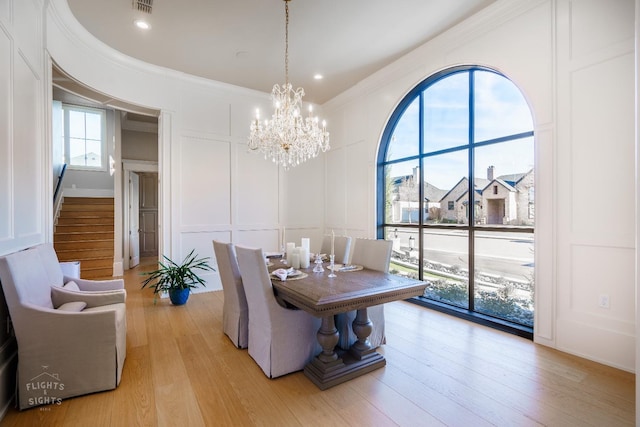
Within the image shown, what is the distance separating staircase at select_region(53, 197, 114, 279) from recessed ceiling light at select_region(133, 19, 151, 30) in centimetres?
453

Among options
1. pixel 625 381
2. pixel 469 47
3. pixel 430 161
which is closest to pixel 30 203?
pixel 430 161

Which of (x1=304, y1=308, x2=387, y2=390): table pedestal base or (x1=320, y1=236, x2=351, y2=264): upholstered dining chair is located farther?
(x1=320, y1=236, x2=351, y2=264): upholstered dining chair

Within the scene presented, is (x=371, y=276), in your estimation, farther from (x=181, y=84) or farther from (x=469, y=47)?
(x=181, y=84)

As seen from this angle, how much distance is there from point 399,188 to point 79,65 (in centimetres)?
446

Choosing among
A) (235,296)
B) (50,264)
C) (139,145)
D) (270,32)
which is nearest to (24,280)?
(50,264)

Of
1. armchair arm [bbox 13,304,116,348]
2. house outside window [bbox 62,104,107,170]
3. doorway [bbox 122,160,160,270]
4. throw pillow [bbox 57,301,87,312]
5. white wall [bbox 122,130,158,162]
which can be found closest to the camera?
armchair arm [bbox 13,304,116,348]

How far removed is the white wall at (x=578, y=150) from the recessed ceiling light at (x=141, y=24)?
11.8 feet

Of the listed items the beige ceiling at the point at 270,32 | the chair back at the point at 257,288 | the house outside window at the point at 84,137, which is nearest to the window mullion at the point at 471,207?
the beige ceiling at the point at 270,32

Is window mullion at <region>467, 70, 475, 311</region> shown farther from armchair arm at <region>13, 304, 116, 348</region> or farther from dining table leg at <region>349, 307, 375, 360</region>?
armchair arm at <region>13, 304, 116, 348</region>

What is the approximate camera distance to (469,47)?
3.47m

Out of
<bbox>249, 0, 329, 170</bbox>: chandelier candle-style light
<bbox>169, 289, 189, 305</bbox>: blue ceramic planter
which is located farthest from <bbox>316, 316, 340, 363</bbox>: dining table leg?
<bbox>169, 289, 189, 305</bbox>: blue ceramic planter

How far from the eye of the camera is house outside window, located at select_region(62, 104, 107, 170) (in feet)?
23.5

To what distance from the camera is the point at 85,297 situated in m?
2.58

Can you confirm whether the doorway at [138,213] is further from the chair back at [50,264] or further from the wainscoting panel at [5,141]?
the wainscoting panel at [5,141]
